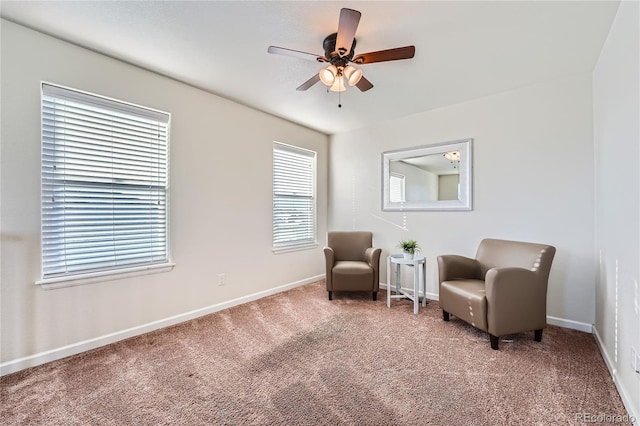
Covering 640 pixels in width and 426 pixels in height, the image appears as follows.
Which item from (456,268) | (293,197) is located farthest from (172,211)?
(456,268)

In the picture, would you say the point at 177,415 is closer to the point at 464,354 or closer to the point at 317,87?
the point at 464,354

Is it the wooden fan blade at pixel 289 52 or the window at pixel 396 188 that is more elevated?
the wooden fan blade at pixel 289 52

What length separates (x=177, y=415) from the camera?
161 centimetres

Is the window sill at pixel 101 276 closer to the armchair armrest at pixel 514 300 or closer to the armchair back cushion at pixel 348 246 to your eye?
the armchair back cushion at pixel 348 246

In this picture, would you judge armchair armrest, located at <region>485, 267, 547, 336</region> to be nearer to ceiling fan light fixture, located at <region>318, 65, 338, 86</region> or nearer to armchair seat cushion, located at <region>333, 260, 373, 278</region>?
armchair seat cushion, located at <region>333, 260, 373, 278</region>

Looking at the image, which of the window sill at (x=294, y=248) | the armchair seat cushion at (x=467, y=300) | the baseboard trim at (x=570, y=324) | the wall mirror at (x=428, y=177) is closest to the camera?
the armchair seat cushion at (x=467, y=300)

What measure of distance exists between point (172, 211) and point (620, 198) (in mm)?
3748

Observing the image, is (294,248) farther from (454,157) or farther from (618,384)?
(618,384)

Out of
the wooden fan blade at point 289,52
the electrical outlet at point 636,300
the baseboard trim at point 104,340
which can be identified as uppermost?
the wooden fan blade at point 289,52

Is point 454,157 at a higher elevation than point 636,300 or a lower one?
higher

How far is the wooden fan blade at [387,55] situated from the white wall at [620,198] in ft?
4.00

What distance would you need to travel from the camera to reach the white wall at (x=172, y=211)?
6.75 feet

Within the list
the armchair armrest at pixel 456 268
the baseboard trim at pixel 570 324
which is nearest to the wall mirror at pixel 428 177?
the armchair armrest at pixel 456 268

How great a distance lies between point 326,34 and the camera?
2.13 m
